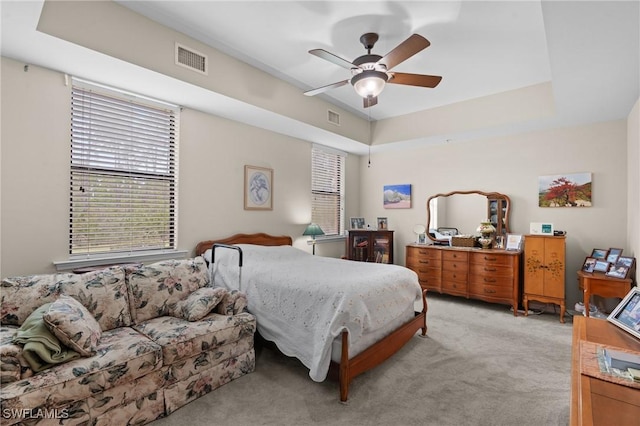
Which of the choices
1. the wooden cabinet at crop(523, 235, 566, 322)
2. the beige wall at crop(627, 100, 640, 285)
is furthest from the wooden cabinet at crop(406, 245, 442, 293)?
the beige wall at crop(627, 100, 640, 285)

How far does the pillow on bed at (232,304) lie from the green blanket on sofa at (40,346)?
1.03m

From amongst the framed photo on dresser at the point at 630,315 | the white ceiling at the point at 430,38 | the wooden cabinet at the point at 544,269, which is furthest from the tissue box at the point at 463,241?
the framed photo on dresser at the point at 630,315

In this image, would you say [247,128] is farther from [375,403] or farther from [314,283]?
[375,403]

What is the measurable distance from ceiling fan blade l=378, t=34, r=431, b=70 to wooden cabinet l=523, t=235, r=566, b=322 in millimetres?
3152

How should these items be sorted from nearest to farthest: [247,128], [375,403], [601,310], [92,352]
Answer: [92,352] → [375,403] → [601,310] → [247,128]

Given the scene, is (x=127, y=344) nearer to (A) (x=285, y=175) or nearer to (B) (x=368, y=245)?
(A) (x=285, y=175)

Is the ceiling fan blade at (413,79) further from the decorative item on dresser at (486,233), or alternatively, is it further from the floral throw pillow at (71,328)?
the floral throw pillow at (71,328)

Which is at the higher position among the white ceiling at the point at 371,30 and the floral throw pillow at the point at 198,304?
the white ceiling at the point at 371,30

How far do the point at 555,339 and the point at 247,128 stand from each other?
4455 mm

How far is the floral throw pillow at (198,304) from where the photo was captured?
8.13 ft

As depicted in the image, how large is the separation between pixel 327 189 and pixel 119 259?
3.45m

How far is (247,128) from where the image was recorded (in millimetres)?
4266

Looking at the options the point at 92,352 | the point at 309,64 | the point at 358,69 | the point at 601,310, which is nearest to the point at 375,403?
the point at 92,352

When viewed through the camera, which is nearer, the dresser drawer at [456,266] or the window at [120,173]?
the window at [120,173]
